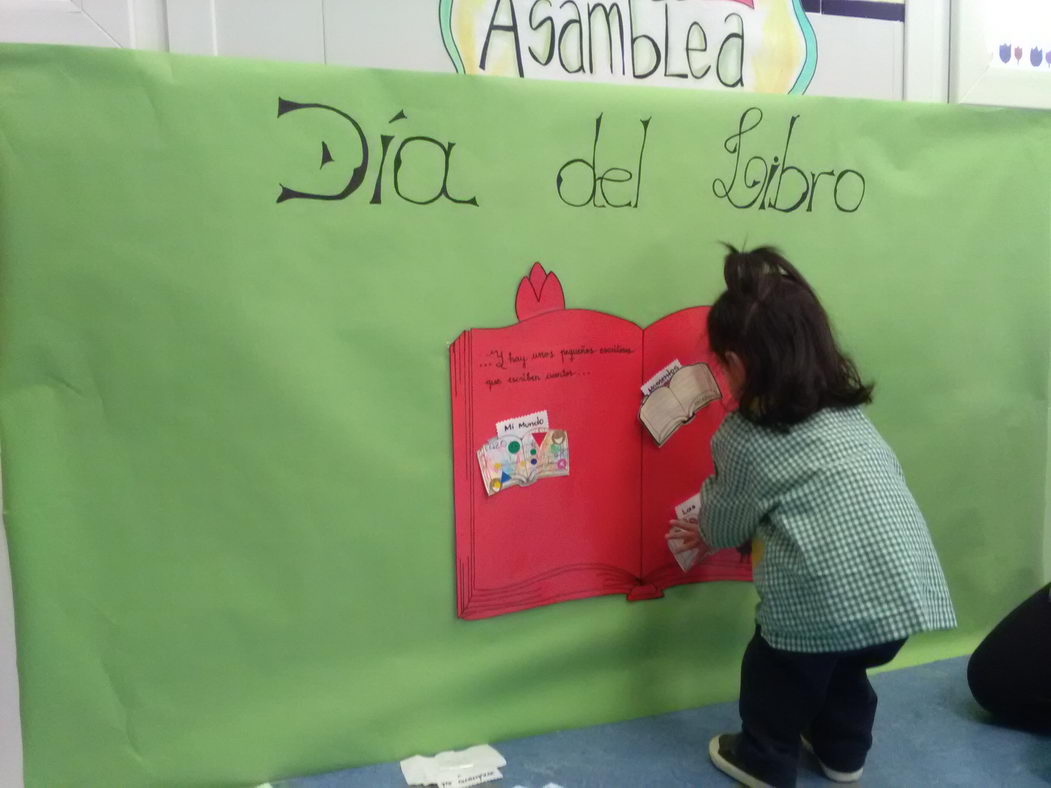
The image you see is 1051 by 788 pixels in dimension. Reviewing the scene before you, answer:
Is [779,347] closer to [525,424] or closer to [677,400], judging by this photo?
[677,400]

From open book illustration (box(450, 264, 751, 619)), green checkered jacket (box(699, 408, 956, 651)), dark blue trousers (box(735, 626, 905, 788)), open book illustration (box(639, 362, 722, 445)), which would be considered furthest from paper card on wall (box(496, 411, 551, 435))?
dark blue trousers (box(735, 626, 905, 788))

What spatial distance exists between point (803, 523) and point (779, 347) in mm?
239

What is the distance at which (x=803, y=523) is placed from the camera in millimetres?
1105

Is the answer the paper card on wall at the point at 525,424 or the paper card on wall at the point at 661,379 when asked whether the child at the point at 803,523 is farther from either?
the paper card on wall at the point at 525,424

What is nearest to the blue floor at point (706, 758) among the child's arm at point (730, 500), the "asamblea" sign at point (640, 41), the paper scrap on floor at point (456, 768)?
the paper scrap on floor at point (456, 768)

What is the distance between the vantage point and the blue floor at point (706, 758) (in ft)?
3.88

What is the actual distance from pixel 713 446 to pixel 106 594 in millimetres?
851

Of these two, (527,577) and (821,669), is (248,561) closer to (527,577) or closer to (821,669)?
(527,577)

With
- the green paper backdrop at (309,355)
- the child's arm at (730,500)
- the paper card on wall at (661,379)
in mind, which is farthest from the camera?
the paper card on wall at (661,379)

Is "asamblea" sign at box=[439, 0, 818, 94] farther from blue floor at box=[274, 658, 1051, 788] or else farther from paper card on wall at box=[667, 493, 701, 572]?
blue floor at box=[274, 658, 1051, 788]

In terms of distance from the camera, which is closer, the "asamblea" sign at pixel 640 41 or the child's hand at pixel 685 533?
the "asamblea" sign at pixel 640 41

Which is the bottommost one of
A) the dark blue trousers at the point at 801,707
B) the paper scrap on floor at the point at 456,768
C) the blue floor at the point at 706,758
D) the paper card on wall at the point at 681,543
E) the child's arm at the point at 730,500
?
the blue floor at the point at 706,758

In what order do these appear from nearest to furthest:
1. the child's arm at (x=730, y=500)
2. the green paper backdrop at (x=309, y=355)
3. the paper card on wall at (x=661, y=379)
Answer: the green paper backdrop at (x=309, y=355)
the child's arm at (x=730, y=500)
the paper card on wall at (x=661, y=379)

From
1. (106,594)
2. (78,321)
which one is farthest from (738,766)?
(78,321)
